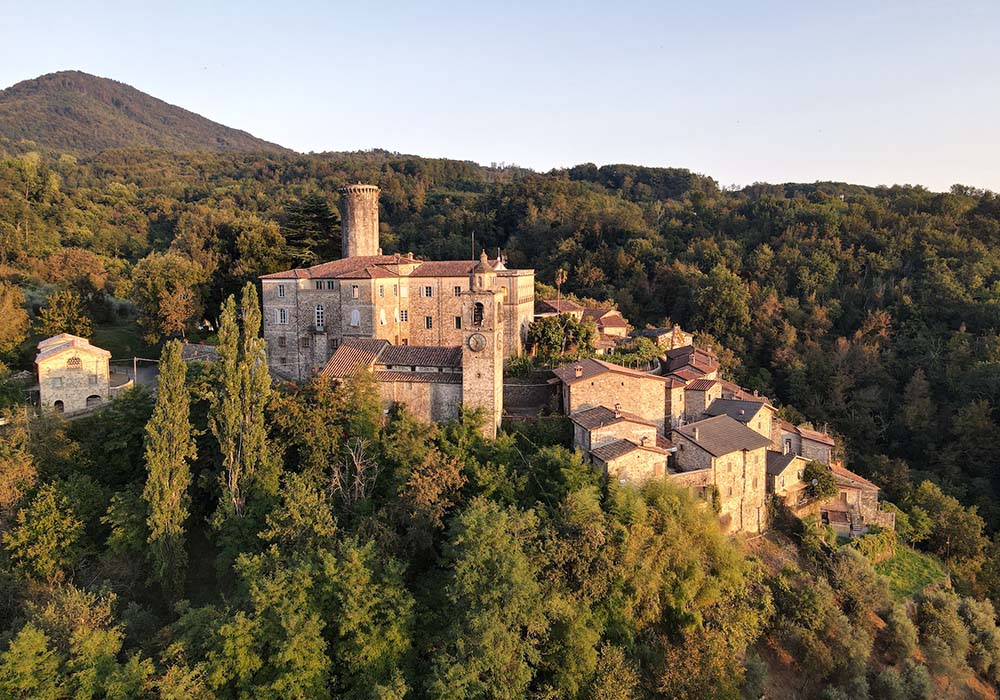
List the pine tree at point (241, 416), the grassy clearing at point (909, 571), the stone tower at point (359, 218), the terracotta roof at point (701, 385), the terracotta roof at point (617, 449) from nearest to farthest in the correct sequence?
the pine tree at point (241, 416) → the terracotta roof at point (617, 449) → the grassy clearing at point (909, 571) → the terracotta roof at point (701, 385) → the stone tower at point (359, 218)

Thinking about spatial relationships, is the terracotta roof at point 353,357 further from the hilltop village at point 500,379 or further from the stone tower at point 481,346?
the stone tower at point 481,346

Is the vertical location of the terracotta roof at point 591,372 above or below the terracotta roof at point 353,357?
below

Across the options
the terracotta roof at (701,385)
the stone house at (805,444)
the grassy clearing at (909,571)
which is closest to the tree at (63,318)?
the terracotta roof at (701,385)

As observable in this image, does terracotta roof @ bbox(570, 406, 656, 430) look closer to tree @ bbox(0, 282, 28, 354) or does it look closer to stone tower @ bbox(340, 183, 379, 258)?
stone tower @ bbox(340, 183, 379, 258)

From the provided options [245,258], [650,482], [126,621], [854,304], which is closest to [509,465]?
[650,482]

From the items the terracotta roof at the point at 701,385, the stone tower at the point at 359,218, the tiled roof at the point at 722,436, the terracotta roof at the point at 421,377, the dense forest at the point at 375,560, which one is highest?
the stone tower at the point at 359,218

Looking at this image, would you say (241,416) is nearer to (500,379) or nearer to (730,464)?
(500,379)

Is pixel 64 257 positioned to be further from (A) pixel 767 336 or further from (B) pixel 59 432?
(A) pixel 767 336

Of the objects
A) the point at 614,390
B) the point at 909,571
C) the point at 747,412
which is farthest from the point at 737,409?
the point at 909,571
